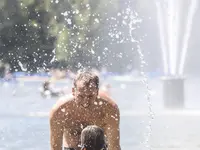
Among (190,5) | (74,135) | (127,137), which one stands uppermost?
(190,5)

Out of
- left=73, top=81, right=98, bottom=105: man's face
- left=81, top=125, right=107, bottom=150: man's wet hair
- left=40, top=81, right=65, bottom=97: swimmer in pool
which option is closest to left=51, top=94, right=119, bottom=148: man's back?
left=73, top=81, right=98, bottom=105: man's face

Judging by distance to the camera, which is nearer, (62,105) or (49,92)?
(62,105)

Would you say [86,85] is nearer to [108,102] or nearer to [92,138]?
[108,102]

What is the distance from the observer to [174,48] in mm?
21062

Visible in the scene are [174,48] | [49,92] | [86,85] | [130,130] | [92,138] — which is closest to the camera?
[92,138]

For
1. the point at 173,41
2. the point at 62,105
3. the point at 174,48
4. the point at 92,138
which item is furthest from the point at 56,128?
the point at 173,41

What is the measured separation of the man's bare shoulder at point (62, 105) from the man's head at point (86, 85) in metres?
0.25

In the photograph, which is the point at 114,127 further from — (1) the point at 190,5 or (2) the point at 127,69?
(2) the point at 127,69

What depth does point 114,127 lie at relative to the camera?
4.57 m

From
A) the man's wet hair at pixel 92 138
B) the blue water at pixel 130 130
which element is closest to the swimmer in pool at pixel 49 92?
the blue water at pixel 130 130

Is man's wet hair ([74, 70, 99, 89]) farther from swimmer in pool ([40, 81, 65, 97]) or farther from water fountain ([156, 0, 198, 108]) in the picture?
swimmer in pool ([40, 81, 65, 97])

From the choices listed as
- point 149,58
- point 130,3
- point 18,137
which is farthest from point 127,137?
point 149,58

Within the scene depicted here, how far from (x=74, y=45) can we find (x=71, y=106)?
44728mm

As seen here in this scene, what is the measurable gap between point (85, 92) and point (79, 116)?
0.46m
